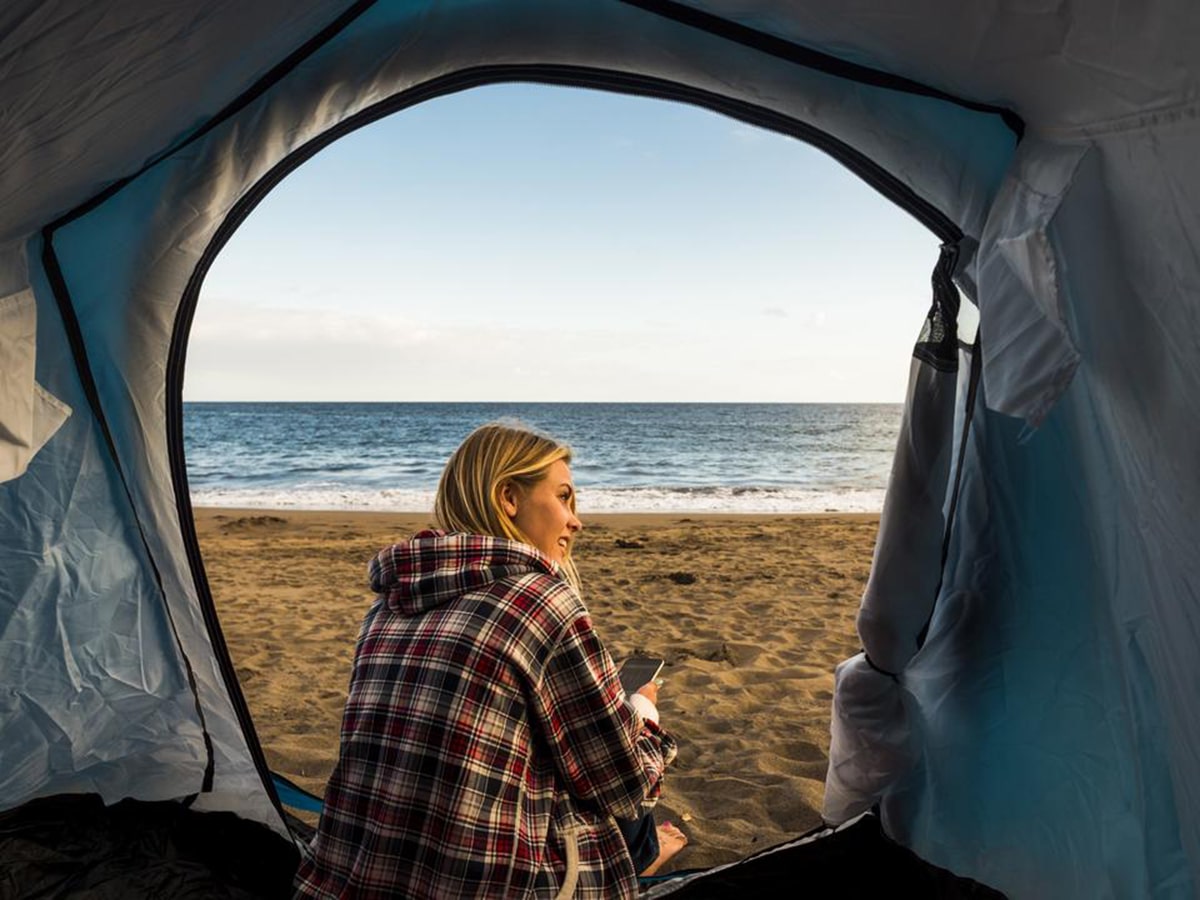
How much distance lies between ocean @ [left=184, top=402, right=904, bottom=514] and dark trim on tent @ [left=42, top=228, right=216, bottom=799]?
1.93 meters

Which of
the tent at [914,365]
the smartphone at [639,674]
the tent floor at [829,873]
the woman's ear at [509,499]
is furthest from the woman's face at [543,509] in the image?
the tent floor at [829,873]

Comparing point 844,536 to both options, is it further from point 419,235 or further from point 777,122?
point 419,235

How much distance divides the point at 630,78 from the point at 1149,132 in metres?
1.35

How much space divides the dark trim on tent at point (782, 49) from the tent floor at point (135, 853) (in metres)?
2.28

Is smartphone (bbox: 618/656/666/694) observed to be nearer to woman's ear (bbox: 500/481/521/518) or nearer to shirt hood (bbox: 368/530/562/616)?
woman's ear (bbox: 500/481/521/518)

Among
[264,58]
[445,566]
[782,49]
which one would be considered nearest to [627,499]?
[782,49]

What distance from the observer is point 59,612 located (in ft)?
8.01

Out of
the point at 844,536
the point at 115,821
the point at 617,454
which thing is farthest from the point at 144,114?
the point at 617,454

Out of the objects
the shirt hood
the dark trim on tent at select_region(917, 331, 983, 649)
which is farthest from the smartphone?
the shirt hood

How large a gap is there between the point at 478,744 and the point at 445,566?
28 centimetres

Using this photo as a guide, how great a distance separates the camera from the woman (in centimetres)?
140

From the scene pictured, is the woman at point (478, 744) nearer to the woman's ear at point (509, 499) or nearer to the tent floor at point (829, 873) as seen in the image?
the woman's ear at point (509, 499)

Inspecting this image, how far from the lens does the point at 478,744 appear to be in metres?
1.40

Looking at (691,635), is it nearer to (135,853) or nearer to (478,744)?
(135,853)
